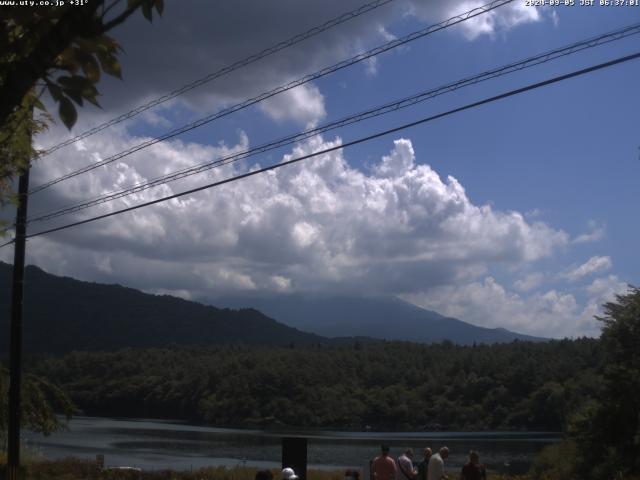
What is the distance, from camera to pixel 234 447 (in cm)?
5484

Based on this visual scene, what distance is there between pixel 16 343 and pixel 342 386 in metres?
73.5

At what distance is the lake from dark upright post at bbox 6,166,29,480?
664 inches

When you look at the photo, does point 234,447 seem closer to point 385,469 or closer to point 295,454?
point 295,454

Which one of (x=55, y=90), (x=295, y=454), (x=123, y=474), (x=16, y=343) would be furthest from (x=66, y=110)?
(x=123, y=474)

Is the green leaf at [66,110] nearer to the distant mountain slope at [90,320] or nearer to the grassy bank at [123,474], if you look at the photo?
the grassy bank at [123,474]

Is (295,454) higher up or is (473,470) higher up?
(295,454)

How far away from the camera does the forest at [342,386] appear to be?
7356 cm

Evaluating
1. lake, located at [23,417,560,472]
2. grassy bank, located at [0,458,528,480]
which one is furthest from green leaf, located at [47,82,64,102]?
lake, located at [23,417,560,472]

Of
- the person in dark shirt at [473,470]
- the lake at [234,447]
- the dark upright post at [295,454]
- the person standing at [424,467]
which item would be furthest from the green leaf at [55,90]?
the lake at [234,447]

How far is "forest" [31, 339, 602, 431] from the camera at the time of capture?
241 ft

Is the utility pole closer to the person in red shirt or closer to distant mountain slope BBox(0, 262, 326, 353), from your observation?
the person in red shirt

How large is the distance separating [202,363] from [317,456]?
56669 mm

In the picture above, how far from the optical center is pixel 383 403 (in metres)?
85.1

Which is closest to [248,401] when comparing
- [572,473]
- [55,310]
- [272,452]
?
[272,452]
